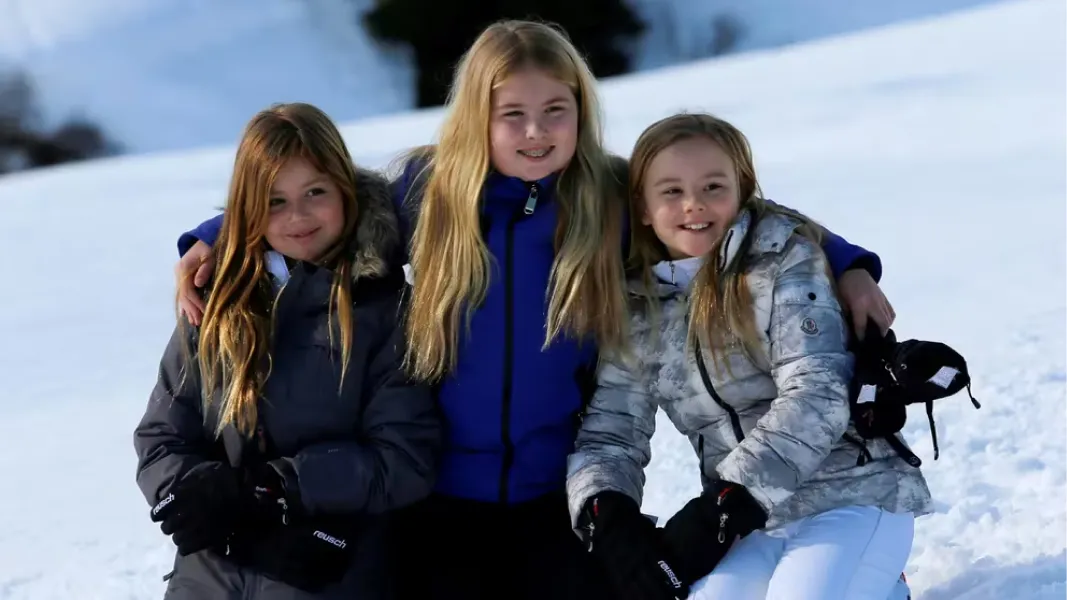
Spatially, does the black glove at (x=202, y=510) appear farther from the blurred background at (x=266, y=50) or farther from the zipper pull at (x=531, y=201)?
the blurred background at (x=266, y=50)

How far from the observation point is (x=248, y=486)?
2115mm

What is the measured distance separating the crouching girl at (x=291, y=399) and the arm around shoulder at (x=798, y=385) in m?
0.64

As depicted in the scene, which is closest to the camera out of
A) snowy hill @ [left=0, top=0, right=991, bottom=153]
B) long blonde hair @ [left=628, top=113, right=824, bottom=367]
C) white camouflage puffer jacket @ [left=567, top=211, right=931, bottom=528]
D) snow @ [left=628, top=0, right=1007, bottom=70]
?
white camouflage puffer jacket @ [left=567, top=211, right=931, bottom=528]

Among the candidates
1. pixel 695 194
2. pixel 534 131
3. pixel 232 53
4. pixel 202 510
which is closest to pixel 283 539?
pixel 202 510

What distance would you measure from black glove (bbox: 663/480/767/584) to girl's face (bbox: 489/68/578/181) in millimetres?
739

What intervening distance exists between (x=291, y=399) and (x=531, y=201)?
0.62 m

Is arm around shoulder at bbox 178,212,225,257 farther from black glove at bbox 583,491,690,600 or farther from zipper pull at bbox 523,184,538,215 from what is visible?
black glove at bbox 583,491,690,600

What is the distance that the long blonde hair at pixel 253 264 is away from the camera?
220 cm

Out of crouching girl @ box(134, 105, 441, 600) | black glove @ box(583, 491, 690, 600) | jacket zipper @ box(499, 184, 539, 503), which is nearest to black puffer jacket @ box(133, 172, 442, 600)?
crouching girl @ box(134, 105, 441, 600)

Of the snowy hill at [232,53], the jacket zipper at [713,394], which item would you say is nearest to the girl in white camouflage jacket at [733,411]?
the jacket zipper at [713,394]

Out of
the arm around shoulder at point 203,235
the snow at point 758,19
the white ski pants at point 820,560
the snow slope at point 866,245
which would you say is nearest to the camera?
the white ski pants at point 820,560

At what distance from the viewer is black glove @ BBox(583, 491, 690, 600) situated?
1.98 m

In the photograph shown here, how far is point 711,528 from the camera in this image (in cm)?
199

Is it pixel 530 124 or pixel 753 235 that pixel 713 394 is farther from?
pixel 530 124
